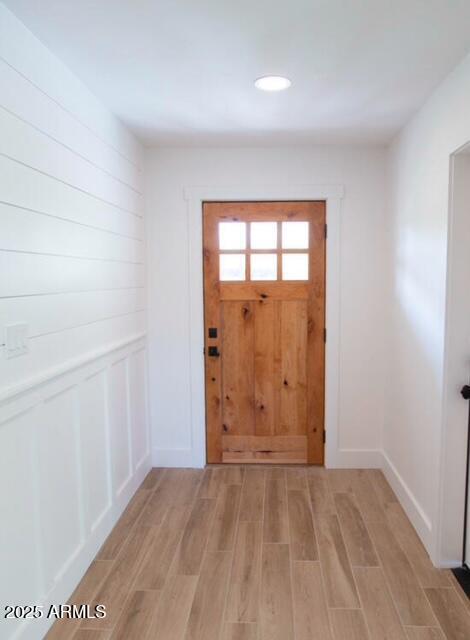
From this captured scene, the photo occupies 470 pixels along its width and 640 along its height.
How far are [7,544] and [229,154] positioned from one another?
2734 mm

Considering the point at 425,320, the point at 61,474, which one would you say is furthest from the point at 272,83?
the point at 61,474

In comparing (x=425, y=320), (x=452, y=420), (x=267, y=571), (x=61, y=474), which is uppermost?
(x=425, y=320)

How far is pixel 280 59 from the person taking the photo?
6.43 feet

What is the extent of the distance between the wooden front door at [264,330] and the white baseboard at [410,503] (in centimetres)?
52

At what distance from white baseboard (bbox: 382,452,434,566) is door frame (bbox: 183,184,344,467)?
39 cm

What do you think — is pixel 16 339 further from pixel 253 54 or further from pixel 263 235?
pixel 263 235

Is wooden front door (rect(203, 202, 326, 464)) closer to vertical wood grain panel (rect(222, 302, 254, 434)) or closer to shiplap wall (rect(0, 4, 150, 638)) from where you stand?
vertical wood grain panel (rect(222, 302, 254, 434))

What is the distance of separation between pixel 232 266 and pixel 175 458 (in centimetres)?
154

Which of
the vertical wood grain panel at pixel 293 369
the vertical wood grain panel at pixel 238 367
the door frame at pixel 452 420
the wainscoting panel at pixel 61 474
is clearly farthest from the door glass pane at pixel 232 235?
the door frame at pixel 452 420

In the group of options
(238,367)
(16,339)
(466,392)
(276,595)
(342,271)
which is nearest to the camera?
(16,339)

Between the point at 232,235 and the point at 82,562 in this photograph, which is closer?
the point at 82,562

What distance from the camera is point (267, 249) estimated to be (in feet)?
10.9

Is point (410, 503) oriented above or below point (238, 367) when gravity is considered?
below

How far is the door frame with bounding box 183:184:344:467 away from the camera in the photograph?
327cm
